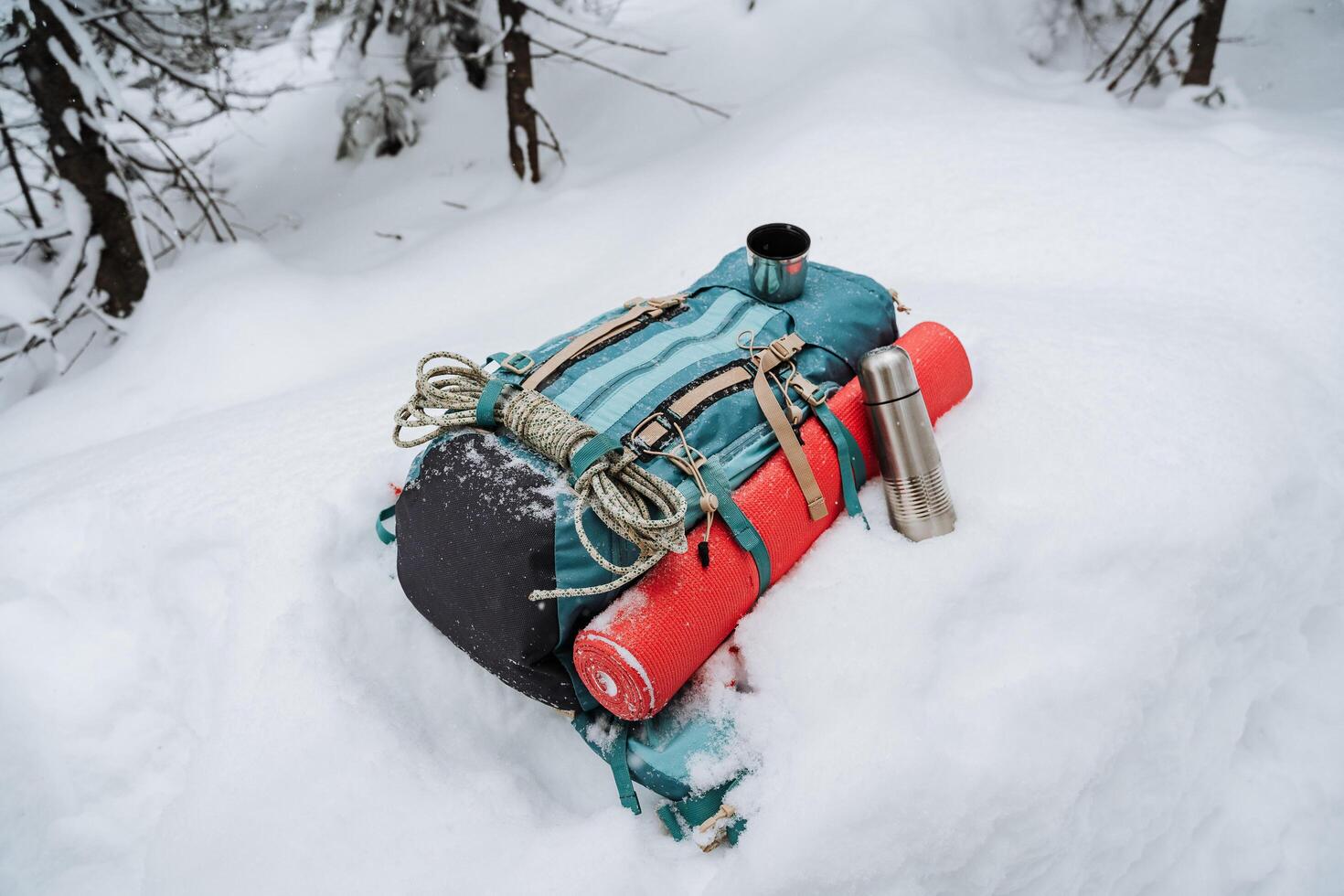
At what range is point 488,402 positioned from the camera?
66.6 inches

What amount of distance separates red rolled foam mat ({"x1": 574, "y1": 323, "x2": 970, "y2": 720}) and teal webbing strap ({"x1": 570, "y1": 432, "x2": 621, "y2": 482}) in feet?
0.84

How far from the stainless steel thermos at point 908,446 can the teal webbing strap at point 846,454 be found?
9 centimetres

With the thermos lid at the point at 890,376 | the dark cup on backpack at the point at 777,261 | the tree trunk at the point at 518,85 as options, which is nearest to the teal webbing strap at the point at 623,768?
the thermos lid at the point at 890,376

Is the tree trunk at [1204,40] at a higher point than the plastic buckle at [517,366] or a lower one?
higher

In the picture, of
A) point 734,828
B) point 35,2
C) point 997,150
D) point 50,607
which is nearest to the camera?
point 734,828

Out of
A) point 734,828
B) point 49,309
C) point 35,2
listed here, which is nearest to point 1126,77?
point 734,828

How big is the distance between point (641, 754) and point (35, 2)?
12.7 ft

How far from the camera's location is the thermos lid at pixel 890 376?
1.73 meters

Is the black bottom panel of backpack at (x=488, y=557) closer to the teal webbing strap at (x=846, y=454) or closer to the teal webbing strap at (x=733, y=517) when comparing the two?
the teal webbing strap at (x=733, y=517)

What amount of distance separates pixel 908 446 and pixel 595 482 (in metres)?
0.75

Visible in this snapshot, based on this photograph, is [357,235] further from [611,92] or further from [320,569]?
[320,569]

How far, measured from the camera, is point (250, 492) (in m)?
2.06

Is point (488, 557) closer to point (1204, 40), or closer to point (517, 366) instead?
point (517, 366)

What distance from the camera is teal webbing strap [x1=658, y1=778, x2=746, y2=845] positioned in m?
1.49
